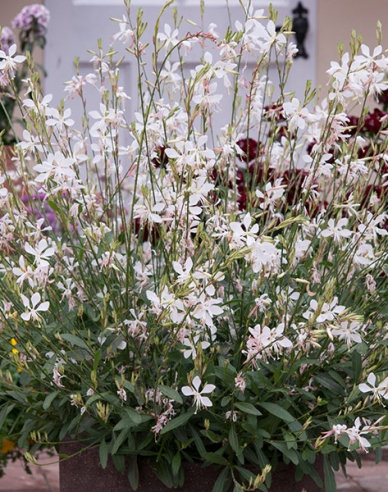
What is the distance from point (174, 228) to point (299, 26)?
9.75 feet

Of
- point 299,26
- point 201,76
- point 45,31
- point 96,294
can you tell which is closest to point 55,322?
point 96,294

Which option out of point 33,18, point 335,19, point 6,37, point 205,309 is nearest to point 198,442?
point 205,309

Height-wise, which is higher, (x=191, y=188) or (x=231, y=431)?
(x=191, y=188)

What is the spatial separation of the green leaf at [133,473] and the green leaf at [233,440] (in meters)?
0.15

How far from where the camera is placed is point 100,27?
12.8 feet

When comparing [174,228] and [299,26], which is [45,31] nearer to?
[299,26]

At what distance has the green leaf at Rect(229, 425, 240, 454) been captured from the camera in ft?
3.73

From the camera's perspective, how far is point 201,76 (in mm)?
1052

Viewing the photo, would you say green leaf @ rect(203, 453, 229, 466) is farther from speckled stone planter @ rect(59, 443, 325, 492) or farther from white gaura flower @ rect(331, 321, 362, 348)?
white gaura flower @ rect(331, 321, 362, 348)

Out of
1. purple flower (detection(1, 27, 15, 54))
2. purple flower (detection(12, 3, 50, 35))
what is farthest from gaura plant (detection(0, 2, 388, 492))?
purple flower (detection(12, 3, 50, 35))

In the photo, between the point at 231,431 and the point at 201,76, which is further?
the point at 231,431

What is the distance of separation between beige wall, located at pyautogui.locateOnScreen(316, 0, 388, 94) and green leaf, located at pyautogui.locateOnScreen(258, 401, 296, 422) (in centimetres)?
297

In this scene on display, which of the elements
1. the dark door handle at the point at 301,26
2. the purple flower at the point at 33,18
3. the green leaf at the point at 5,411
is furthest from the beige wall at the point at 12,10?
the green leaf at the point at 5,411

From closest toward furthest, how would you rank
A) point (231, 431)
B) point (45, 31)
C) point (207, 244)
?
1. point (207, 244)
2. point (231, 431)
3. point (45, 31)
